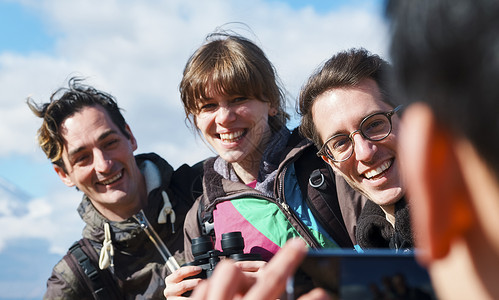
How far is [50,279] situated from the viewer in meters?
5.14

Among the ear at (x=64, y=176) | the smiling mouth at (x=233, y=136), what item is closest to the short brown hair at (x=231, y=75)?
the smiling mouth at (x=233, y=136)

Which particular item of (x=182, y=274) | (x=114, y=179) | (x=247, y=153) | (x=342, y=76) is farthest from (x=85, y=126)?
(x=342, y=76)

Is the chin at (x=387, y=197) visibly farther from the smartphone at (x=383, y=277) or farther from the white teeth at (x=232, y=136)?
the smartphone at (x=383, y=277)

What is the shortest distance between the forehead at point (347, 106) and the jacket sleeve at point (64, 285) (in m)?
2.79

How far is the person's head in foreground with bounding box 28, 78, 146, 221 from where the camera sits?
5.36 m

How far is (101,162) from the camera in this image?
5387 millimetres

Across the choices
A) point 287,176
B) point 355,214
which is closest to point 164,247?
point 287,176

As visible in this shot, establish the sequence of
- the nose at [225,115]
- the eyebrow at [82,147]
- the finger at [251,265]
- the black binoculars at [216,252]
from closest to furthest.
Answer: the finger at [251,265] → the black binoculars at [216,252] → the nose at [225,115] → the eyebrow at [82,147]

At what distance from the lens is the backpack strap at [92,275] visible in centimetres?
488

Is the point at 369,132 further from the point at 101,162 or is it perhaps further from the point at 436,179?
the point at 101,162

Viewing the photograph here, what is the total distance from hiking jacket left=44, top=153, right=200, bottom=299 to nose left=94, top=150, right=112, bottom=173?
18.1 inches

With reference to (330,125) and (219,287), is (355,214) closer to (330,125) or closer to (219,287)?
(330,125)

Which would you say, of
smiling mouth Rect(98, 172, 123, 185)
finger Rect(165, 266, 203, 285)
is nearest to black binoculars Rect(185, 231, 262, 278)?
finger Rect(165, 266, 203, 285)

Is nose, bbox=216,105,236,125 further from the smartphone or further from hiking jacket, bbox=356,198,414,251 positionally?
the smartphone
